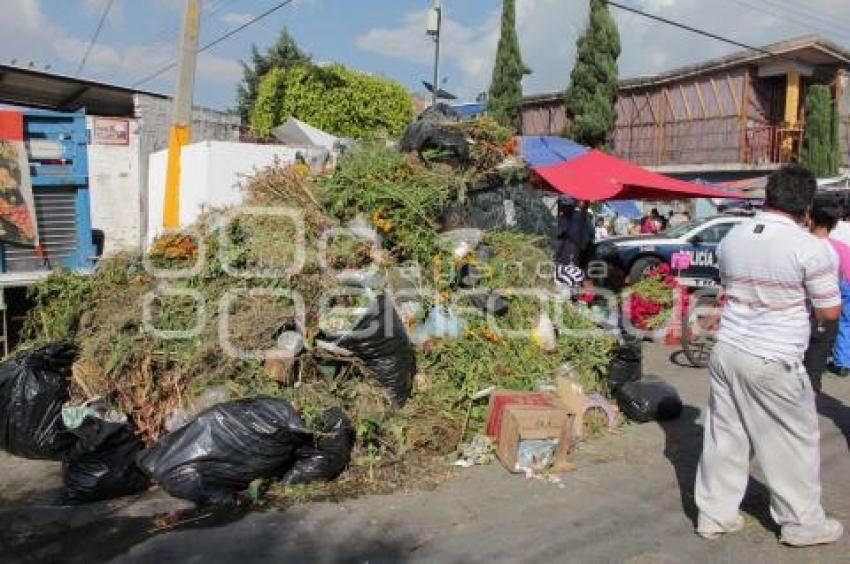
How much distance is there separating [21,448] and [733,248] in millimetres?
4783

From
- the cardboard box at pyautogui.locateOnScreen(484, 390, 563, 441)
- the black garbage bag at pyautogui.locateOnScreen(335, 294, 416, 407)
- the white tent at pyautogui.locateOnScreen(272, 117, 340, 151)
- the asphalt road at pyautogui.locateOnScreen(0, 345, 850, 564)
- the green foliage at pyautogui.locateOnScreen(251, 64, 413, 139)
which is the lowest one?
the asphalt road at pyautogui.locateOnScreen(0, 345, 850, 564)

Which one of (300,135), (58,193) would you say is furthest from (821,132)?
(58,193)

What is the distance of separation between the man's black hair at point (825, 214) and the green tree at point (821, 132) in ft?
55.1

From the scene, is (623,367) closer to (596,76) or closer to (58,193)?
(58,193)

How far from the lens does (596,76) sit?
23578 millimetres

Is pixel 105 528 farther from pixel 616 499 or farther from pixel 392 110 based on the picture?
pixel 392 110

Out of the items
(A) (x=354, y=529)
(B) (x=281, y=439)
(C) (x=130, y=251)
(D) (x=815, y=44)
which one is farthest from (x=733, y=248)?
(D) (x=815, y=44)

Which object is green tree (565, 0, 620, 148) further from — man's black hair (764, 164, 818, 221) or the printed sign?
man's black hair (764, 164, 818, 221)

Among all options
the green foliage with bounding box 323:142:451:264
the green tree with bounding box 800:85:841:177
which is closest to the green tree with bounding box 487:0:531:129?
the green tree with bounding box 800:85:841:177

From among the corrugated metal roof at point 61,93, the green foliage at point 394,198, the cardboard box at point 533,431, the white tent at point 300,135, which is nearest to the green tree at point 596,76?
the white tent at point 300,135

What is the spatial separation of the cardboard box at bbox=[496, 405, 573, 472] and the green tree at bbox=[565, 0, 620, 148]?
64.9 feet

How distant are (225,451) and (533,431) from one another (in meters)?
1.94

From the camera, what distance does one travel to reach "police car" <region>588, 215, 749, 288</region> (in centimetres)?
1353

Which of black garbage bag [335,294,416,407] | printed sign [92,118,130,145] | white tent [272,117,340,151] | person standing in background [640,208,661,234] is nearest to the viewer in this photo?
black garbage bag [335,294,416,407]
